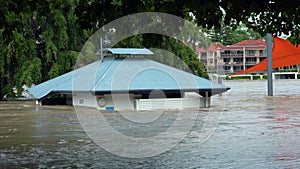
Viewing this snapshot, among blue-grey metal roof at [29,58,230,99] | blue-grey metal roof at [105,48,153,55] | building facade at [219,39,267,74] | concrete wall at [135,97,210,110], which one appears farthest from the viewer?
building facade at [219,39,267,74]

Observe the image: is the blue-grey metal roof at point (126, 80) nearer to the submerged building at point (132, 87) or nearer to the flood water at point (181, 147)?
the submerged building at point (132, 87)

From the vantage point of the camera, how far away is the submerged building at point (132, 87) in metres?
32.5

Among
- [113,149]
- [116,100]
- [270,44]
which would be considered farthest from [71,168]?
[270,44]

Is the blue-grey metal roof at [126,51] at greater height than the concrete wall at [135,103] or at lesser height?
greater

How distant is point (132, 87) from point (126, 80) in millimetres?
1000

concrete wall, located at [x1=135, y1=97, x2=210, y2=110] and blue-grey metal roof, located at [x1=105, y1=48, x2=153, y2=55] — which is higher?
blue-grey metal roof, located at [x1=105, y1=48, x2=153, y2=55]

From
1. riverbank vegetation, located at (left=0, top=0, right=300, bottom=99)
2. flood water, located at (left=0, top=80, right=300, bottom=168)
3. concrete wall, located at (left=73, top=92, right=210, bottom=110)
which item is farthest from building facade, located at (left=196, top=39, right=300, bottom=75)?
riverbank vegetation, located at (left=0, top=0, right=300, bottom=99)

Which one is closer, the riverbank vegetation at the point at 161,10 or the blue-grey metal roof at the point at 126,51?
the riverbank vegetation at the point at 161,10

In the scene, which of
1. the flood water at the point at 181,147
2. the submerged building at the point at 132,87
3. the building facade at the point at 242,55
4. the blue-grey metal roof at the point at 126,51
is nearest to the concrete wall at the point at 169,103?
the submerged building at the point at 132,87

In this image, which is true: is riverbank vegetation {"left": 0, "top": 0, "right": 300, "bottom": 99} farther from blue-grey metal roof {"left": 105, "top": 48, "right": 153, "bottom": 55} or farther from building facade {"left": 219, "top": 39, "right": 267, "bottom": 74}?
building facade {"left": 219, "top": 39, "right": 267, "bottom": 74}

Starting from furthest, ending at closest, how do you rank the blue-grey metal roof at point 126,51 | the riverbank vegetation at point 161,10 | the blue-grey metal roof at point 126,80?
the blue-grey metal roof at point 126,51 → the blue-grey metal roof at point 126,80 → the riverbank vegetation at point 161,10

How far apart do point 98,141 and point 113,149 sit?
2.08 meters

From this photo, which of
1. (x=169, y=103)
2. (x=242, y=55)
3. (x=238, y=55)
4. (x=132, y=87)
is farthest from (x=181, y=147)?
(x=238, y=55)

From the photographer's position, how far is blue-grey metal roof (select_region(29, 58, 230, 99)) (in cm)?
3250
